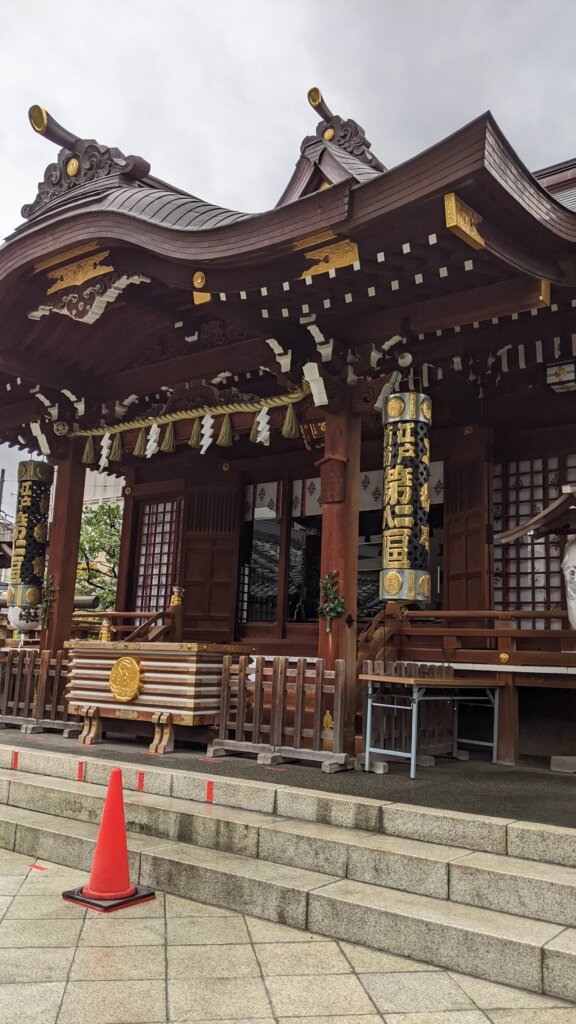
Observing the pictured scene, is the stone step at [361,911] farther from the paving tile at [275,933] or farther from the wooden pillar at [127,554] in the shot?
the wooden pillar at [127,554]

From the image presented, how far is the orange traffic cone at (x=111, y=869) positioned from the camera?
443 cm

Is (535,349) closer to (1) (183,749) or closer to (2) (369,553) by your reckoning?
(1) (183,749)

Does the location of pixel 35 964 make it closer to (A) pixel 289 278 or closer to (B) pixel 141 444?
(A) pixel 289 278

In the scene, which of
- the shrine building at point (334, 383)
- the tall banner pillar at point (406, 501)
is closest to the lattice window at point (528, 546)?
the shrine building at point (334, 383)

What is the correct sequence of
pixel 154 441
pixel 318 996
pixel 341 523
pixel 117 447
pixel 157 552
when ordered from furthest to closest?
pixel 157 552 < pixel 117 447 < pixel 154 441 < pixel 341 523 < pixel 318 996

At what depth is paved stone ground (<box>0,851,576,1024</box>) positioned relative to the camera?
3.14 meters

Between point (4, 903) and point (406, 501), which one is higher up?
point (406, 501)

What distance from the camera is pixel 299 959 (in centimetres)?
374

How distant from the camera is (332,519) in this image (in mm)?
7598

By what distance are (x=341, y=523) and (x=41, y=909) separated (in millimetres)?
4332

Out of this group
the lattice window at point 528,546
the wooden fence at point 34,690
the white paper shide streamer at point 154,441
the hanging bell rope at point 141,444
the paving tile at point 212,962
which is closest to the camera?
the paving tile at point 212,962

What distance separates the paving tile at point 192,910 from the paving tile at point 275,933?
0.20m

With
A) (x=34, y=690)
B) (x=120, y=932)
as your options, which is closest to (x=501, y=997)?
(x=120, y=932)

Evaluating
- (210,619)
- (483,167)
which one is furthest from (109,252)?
(210,619)
